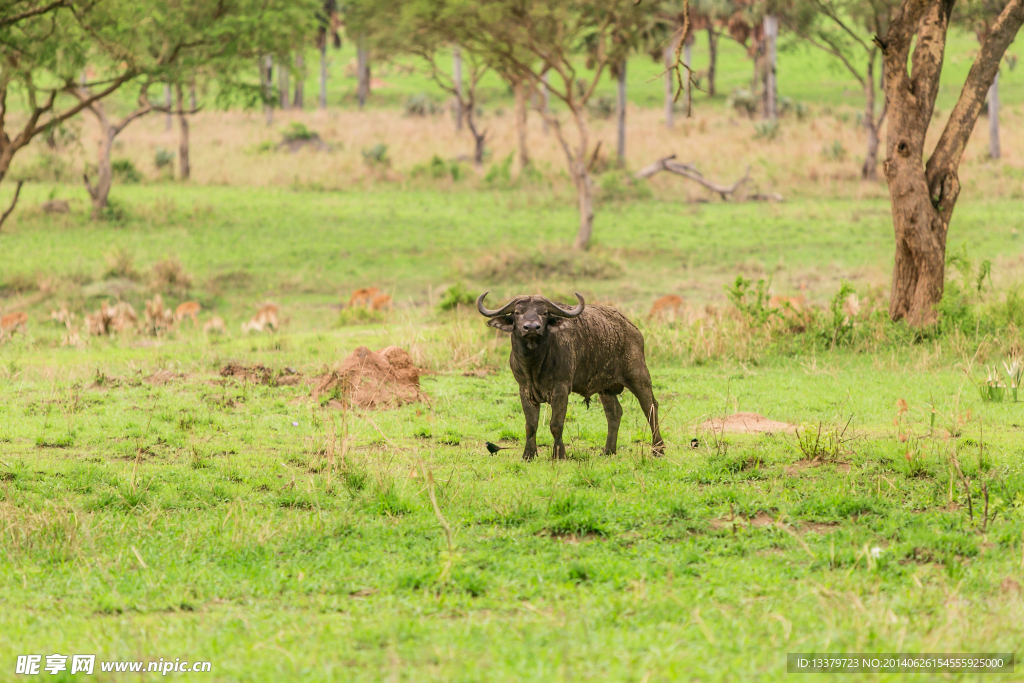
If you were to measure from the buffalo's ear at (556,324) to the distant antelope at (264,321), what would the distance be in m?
9.15

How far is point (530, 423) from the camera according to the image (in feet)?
26.8

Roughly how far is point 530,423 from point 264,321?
9306 mm

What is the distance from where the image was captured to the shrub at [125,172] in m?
32.5

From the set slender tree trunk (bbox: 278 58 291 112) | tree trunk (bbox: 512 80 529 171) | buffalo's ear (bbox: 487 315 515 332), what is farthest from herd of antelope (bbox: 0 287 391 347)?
slender tree trunk (bbox: 278 58 291 112)

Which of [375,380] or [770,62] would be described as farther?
[770,62]

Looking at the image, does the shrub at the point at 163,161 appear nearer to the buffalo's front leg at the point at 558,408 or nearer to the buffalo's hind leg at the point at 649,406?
the buffalo's hind leg at the point at 649,406

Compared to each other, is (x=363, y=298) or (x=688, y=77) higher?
(x=688, y=77)

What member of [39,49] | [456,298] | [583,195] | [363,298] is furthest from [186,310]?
[583,195]

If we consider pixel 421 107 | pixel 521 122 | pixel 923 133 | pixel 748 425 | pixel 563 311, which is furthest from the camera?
pixel 421 107

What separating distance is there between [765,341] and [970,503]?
23.7ft

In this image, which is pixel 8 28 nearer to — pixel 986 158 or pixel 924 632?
pixel 924 632

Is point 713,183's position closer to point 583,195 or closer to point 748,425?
point 583,195

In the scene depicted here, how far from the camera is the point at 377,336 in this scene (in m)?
14.8

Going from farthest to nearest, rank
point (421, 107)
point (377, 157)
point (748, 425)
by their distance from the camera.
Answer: point (421, 107) < point (377, 157) < point (748, 425)
